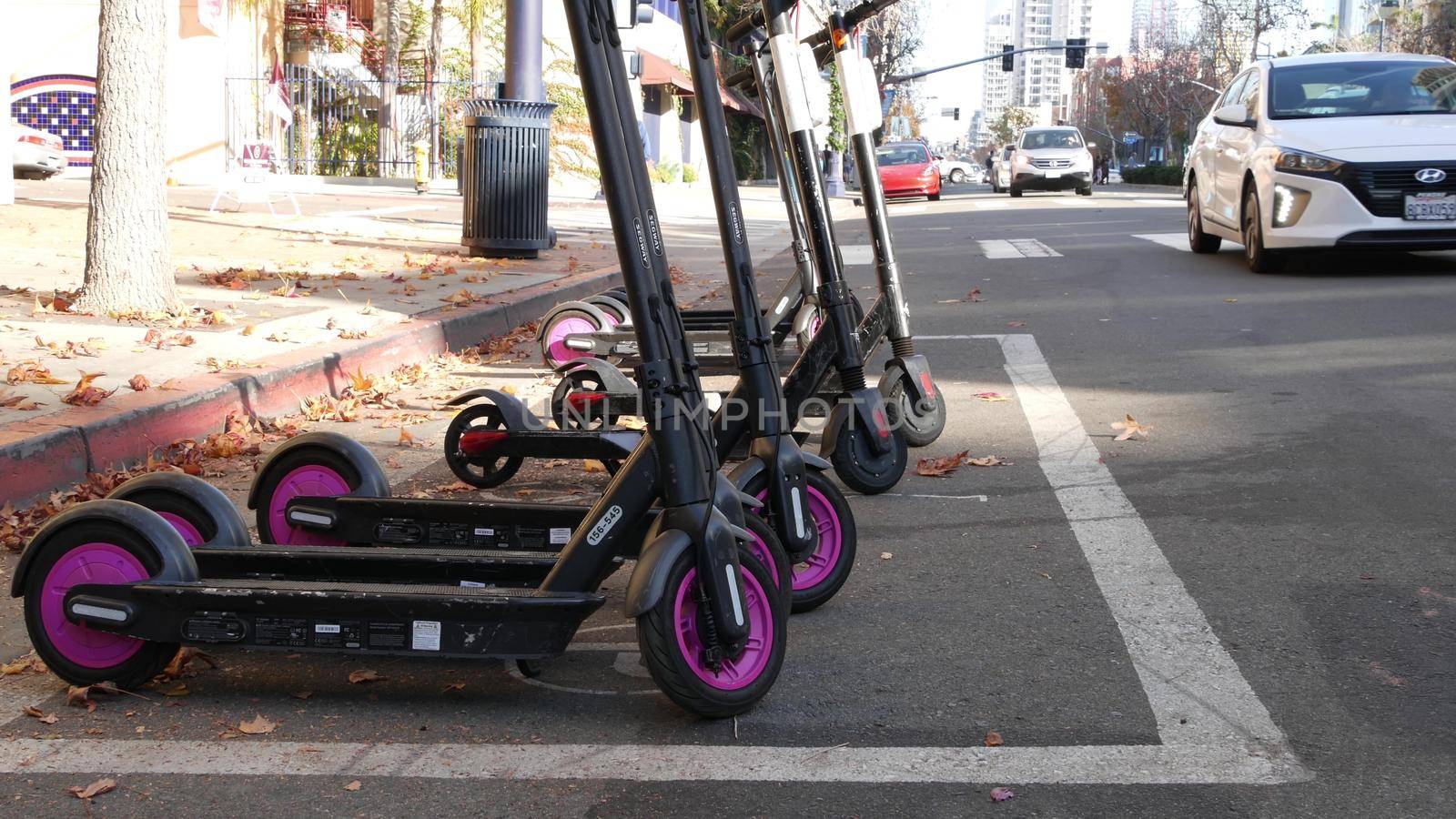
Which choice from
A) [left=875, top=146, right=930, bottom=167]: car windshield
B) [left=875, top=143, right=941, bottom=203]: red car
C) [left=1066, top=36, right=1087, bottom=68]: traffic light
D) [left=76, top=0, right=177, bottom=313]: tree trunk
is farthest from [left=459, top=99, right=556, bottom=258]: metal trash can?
[left=1066, top=36, right=1087, bottom=68]: traffic light

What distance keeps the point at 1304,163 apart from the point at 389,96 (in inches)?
862

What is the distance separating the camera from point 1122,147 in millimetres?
137500

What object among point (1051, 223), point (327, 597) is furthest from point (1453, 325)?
point (1051, 223)

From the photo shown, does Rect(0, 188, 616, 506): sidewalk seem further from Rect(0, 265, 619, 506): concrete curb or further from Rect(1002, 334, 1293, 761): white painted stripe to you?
Rect(1002, 334, 1293, 761): white painted stripe

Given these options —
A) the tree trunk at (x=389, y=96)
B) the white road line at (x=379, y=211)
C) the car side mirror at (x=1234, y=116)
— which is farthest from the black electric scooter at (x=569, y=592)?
the tree trunk at (x=389, y=96)

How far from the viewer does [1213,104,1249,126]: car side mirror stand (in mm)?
12453

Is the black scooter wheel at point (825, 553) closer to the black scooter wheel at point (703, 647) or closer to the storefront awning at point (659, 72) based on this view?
the black scooter wheel at point (703, 647)

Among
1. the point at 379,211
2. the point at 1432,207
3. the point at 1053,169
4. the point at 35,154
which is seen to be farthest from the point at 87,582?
the point at 1053,169

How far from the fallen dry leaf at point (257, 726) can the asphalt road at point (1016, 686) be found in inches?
1.0

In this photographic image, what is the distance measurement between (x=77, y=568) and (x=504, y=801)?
1.29 metres

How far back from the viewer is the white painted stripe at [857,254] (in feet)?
51.6

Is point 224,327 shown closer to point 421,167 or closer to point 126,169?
point 126,169

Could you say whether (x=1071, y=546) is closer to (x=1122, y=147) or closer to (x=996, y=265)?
(x=996, y=265)

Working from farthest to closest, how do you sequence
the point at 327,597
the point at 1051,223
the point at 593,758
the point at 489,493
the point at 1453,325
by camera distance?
the point at 1051,223 → the point at 1453,325 → the point at 489,493 → the point at 327,597 → the point at 593,758
